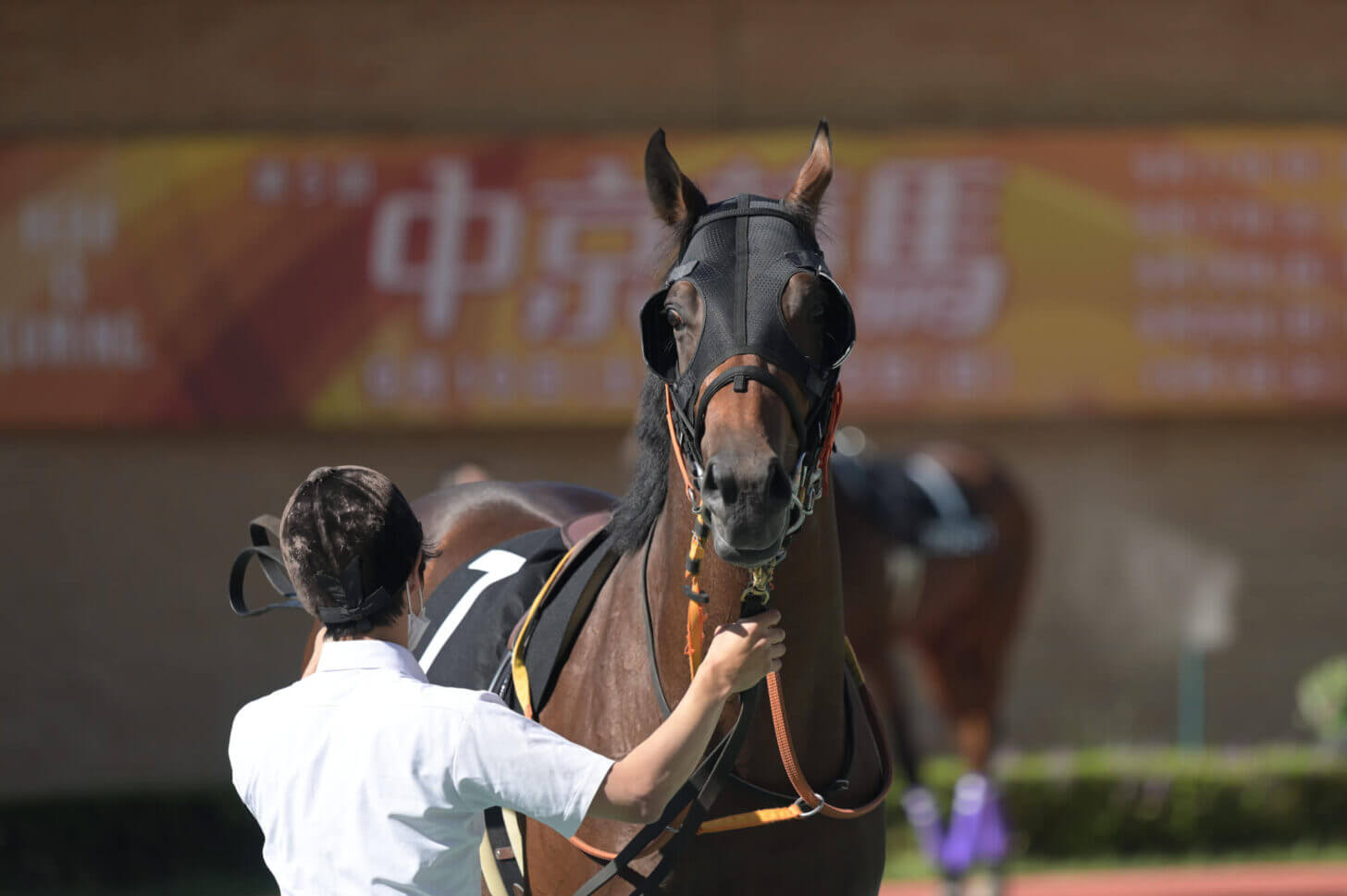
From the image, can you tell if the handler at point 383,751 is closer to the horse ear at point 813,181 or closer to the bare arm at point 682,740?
the bare arm at point 682,740

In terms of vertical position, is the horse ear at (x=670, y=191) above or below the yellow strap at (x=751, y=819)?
above

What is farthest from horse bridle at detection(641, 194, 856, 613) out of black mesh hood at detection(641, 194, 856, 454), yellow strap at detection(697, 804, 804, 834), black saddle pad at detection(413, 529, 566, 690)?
black saddle pad at detection(413, 529, 566, 690)

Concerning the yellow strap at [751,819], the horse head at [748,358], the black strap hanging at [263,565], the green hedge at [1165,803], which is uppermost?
the horse head at [748,358]

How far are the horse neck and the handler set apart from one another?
1.31 ft

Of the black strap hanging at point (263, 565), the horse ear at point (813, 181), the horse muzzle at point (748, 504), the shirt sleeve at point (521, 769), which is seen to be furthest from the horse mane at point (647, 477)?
the shirt sleeve at point (521, 769)

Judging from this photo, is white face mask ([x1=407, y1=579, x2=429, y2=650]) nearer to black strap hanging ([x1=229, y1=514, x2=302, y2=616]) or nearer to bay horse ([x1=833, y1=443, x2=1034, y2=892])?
black strap hanging ([x1=229, y1=514, x2=302, y2=616])

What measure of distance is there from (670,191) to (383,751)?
3.60ft

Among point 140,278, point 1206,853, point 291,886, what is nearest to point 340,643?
point 291,886

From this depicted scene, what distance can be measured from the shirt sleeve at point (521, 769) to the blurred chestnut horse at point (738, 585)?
0.39 m

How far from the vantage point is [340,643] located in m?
1.92

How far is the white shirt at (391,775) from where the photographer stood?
1.83m

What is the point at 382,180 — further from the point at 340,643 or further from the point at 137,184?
the point at 340,643

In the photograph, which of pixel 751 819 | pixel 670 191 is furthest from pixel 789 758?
pixel 670 191

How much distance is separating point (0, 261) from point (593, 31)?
3882 millimetres
